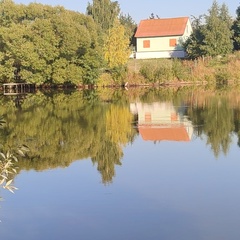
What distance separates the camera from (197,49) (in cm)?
5159

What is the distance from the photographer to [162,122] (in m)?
21.1

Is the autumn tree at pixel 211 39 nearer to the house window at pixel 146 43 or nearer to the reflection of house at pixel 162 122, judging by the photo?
the house window at pixel 146 43

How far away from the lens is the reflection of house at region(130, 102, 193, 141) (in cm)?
1773

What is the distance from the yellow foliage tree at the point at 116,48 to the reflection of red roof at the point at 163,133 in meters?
27.8

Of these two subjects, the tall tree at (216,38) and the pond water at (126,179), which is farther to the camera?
the tall tree at (216,38)

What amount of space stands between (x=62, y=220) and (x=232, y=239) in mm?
3171

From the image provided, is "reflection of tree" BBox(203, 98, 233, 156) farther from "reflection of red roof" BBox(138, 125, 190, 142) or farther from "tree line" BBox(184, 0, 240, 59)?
"tree line" BBox(184, 0, 240, 59)

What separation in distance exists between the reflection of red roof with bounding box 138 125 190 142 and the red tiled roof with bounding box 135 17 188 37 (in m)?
40.5

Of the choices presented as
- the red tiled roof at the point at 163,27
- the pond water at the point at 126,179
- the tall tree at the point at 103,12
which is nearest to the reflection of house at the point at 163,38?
the red tiled roof at the point at 163,27

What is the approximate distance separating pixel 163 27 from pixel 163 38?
2329 millimetres

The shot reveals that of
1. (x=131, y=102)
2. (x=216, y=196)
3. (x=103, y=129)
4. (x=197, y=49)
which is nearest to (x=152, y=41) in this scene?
(x=197, y=49)

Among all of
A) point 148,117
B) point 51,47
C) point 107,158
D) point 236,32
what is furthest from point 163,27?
point 107,158

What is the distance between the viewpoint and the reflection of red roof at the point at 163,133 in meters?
17.3

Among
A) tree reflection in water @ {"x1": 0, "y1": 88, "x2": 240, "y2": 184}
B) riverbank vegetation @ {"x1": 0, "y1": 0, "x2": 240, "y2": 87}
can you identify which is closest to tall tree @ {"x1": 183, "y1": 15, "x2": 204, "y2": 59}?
riverbank vegetation @ {"x1": 0, "y1": 0, "x2": 240, "y2": 87}
